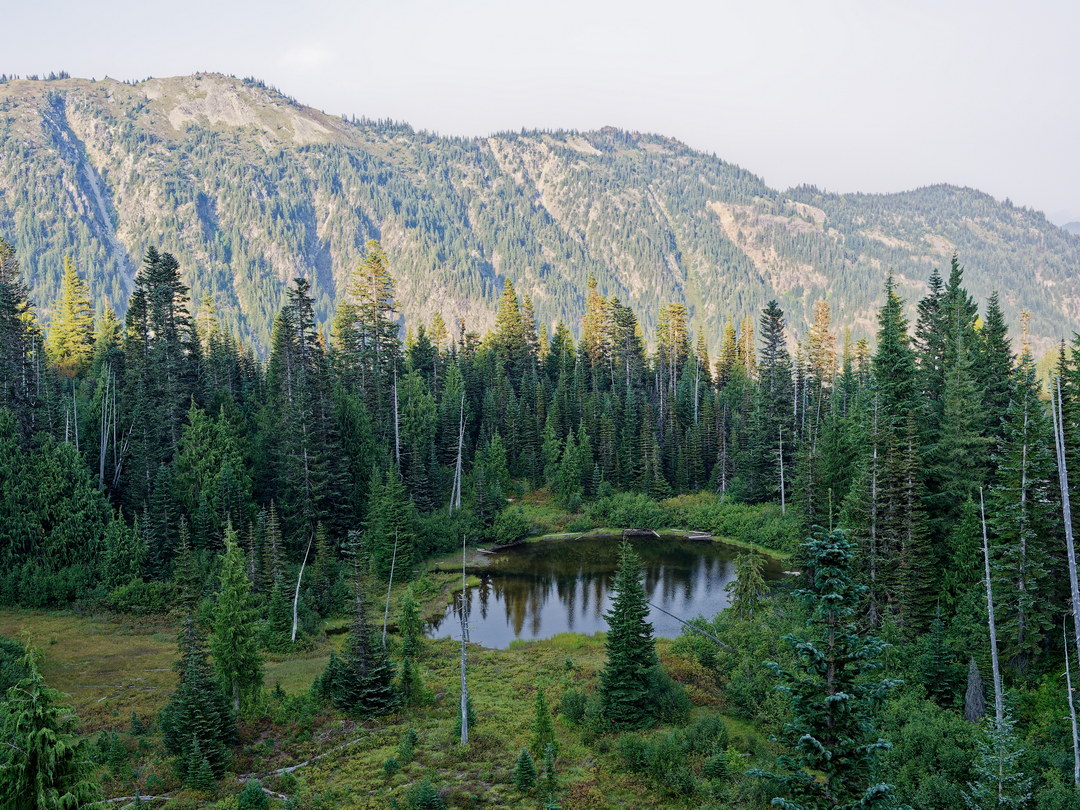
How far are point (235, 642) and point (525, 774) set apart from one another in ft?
46.9

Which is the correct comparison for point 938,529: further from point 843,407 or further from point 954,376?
point 843,407

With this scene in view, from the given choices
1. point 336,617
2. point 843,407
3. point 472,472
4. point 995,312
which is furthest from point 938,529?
point 472,472

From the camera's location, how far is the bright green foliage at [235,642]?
31.5 meters

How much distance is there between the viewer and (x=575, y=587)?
5944 cm

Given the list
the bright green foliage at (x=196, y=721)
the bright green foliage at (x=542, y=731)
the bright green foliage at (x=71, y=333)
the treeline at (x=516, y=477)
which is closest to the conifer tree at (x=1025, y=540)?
the treeline at (x=516, y=477)

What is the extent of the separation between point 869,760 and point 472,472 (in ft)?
229

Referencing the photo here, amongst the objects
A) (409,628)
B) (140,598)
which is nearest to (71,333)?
(140,598)

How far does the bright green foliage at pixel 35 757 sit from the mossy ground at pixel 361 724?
29.9ft

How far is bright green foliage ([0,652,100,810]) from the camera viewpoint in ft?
39.8

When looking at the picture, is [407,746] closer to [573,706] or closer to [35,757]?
[573,706]

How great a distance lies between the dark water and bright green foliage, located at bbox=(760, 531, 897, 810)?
114 ft

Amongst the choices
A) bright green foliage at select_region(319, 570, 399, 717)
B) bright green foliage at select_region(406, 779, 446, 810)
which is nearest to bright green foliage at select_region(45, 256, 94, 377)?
bright green foliage at select_region(319, 570, 399, 717)

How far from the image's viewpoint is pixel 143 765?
26.9m

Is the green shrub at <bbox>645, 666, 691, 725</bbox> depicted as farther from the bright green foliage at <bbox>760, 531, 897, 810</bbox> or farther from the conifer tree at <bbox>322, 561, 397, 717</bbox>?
the bright green foliage at <bbox>760, 531, 897, 810</bbox>
